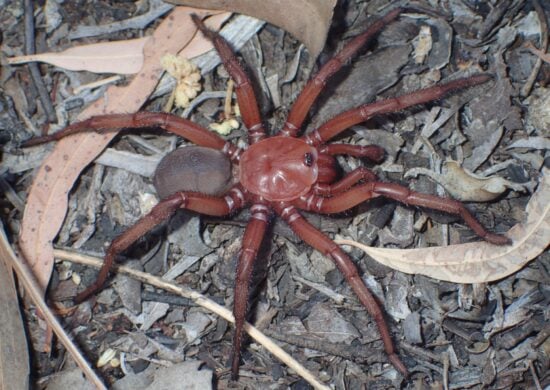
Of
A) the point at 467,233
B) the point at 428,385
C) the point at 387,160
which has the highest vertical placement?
the point at 387,160

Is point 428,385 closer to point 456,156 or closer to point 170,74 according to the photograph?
point 456,156

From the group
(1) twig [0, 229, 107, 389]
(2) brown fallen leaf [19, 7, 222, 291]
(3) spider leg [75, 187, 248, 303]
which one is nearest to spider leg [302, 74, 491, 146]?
(3) spider leg [75, 187, 248, 303]

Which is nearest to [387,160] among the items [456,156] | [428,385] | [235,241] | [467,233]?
[456,156]

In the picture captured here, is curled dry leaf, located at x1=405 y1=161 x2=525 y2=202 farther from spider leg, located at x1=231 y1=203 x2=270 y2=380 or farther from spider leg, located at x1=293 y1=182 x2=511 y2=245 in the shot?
spider leg, located at x1=231 y1=203 x2=270 y2=380

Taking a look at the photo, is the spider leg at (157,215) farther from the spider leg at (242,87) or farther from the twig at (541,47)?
the twig at (541,47)

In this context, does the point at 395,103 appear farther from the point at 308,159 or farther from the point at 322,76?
the point at 308,159

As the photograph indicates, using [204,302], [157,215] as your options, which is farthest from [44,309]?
[204,302]

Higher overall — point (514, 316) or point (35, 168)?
point (35, 168)
